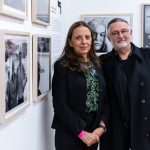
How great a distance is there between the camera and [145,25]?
2.82 m

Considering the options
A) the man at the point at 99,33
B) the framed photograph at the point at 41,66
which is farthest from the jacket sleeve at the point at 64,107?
the man at the point at 99,33

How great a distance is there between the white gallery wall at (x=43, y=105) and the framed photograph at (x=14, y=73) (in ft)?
0.17

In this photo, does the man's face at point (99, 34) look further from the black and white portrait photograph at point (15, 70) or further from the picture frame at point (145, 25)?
the black and white portrait photograph at point (15, 70)

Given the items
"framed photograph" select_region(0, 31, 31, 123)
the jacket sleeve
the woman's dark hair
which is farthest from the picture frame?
"framed photograph" select_region(0, 31, 31, 123)

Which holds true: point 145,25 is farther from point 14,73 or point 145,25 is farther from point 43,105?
point 14,73

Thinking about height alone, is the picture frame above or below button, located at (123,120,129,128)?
above

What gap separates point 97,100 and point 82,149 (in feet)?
1.12

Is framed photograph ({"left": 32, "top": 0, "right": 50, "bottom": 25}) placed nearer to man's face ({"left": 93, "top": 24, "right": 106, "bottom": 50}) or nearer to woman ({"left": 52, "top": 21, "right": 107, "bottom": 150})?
woman ({"left": 52, "top": 21, "right": 107, "bottom": 150})

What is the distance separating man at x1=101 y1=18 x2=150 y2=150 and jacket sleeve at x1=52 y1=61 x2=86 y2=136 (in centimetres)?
34

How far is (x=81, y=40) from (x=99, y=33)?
3.33 ft

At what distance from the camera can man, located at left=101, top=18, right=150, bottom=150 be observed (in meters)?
1.98

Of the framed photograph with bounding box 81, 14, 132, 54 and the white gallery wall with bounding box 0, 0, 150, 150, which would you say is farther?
the framed photograph with bounding box 81, 14, 132, 54

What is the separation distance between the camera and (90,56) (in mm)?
2002

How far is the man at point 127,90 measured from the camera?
6.48 ft
